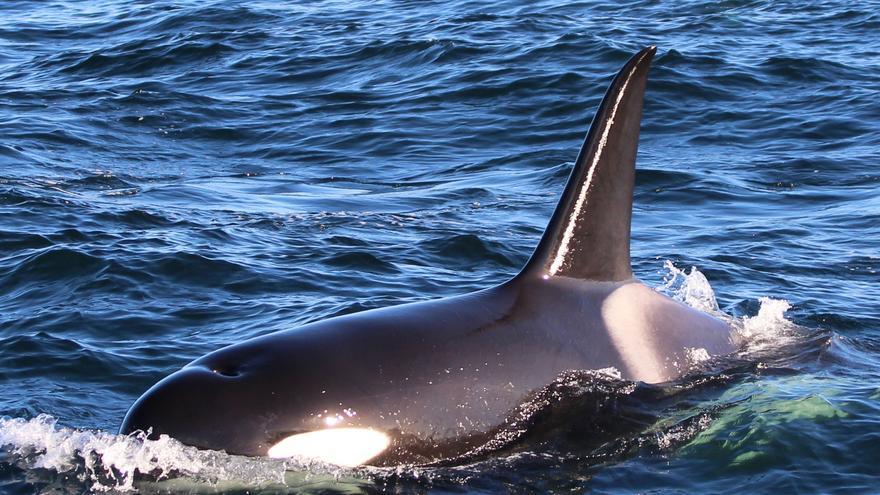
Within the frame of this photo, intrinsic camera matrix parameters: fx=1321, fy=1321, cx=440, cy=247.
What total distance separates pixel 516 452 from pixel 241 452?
1.63m

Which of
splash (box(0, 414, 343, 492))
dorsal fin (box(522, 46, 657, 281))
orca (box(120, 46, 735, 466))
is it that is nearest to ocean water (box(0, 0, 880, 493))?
splash (box(0, 414, 343, 492))

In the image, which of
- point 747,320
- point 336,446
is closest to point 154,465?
point 336,446

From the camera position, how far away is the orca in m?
7.02

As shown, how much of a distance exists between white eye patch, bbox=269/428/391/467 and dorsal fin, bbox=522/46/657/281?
1.60m

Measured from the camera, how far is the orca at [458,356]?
7023mm

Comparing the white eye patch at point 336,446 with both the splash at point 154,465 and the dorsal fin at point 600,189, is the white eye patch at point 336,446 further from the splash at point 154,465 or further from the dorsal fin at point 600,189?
the dorsal fin at point 600,189

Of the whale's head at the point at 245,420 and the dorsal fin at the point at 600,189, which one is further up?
the dorsal fin at the point at 600,189

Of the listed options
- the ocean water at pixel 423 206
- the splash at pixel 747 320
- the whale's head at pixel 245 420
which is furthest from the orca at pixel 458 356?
the splash at pixel 747 320

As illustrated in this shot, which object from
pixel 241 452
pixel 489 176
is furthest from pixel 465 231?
pixel 241 452

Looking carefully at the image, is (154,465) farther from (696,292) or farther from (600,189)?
(696,292)

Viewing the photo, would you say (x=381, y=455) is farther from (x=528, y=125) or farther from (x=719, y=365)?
(x=528, y=125)

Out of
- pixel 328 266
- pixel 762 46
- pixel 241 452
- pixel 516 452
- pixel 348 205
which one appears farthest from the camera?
pixel 762 46

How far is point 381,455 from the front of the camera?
284 inches

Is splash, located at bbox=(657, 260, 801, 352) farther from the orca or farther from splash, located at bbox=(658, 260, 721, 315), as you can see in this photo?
the orca
